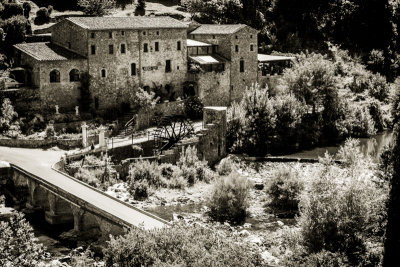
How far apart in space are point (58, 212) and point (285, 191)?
492 inches

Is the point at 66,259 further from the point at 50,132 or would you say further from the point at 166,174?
the point at 50,132

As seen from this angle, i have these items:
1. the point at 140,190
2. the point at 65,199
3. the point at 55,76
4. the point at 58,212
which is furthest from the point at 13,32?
the point at 65,199

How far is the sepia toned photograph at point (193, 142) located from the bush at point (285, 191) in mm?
90

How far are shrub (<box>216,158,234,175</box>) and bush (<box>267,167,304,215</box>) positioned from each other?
557cm

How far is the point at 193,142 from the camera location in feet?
150

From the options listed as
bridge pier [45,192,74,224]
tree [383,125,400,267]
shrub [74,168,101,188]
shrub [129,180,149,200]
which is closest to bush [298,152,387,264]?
tree [383,125,400,267]

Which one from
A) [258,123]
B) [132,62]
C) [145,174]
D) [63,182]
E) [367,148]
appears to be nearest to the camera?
[63,182]

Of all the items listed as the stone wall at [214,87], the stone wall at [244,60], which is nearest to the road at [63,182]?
the stone wall at [214,87]

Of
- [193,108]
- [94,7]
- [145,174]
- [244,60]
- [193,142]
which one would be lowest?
[145,174]

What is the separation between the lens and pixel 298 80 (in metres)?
54.1

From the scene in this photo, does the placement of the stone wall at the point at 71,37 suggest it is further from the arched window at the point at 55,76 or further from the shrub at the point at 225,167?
the shrub at the point at 225,167

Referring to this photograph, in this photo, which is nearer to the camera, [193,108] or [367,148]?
[367,148]

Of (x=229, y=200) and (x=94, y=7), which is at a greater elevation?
(x=94, y=7)

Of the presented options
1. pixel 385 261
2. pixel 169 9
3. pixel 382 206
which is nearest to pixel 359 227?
pixel 382 206
